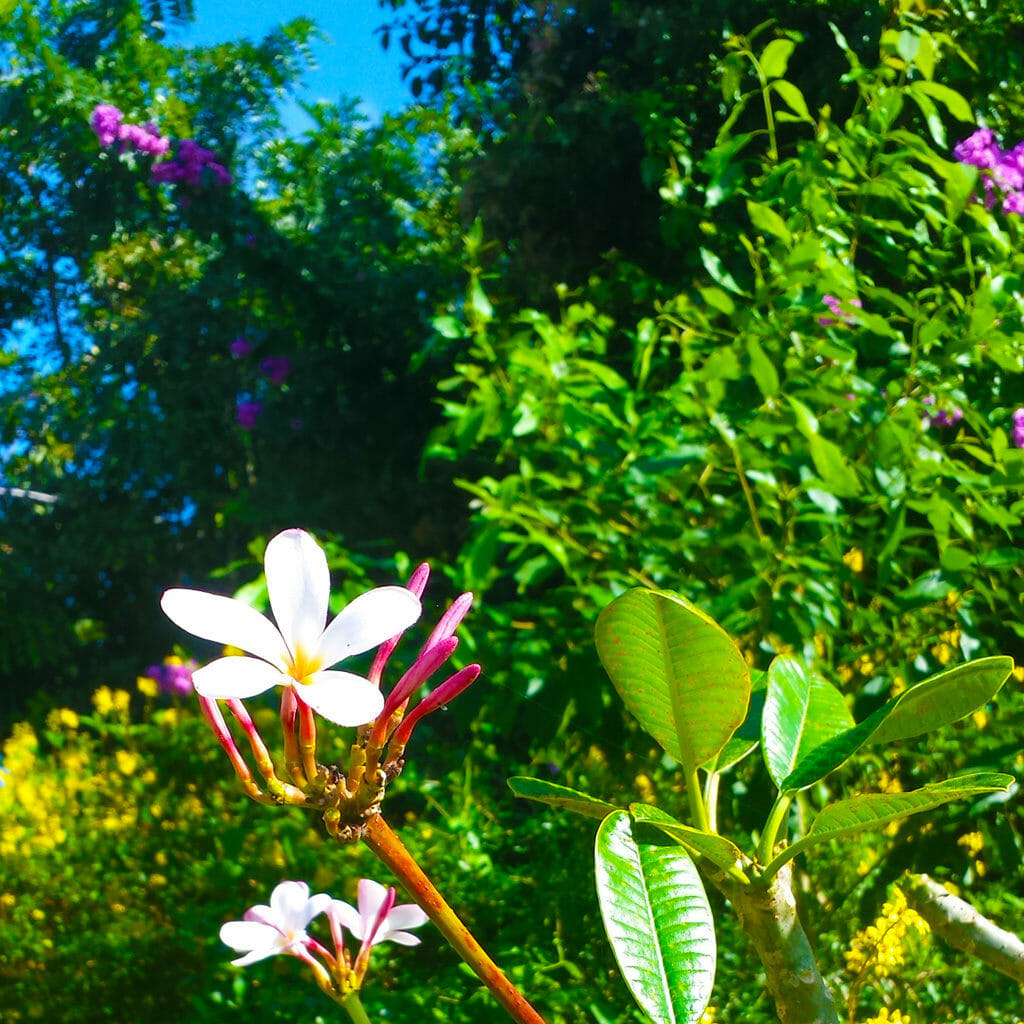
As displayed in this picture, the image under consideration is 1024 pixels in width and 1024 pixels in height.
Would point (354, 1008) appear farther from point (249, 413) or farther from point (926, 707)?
point (249, 413)

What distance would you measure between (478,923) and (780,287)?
922 mm

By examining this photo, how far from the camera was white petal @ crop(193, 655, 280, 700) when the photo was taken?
0.27 meters

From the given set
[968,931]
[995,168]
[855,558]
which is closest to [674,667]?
[968,931]

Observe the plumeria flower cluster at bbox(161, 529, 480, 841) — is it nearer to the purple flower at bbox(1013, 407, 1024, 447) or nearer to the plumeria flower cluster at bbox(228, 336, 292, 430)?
the purple flower at bbox(1013, 407, 1024, 447)

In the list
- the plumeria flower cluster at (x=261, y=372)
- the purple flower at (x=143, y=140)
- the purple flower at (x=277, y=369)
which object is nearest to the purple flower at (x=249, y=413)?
the plumeria flower cluster at (x=261, y=372)

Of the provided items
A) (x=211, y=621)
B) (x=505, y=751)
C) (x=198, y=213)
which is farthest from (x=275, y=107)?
(x=211, y=621)

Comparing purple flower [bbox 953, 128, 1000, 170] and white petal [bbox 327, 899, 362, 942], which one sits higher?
purple flower [bbox 953, 128, 1000, 170]

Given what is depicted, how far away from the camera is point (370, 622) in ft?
0.99

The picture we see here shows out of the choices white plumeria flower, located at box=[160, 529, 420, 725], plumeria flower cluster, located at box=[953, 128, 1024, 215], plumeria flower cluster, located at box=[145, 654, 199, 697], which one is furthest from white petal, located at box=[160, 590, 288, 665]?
plumeria flower cluster, located at box=[145, 654, 199, 697]

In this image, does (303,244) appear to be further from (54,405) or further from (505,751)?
(505,751)

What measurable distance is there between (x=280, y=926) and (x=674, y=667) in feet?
0.98

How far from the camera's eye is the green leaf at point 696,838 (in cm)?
33

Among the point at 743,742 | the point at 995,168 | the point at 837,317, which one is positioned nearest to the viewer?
the point at 743,742

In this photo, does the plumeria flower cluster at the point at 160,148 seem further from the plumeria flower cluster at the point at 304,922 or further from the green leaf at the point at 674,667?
the green leaf at the point at 674,667
